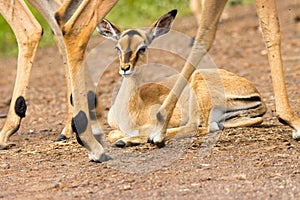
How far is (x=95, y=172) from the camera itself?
6.09 metres

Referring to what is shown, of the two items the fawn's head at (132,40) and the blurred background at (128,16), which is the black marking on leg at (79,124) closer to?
the fawn's head at (132,40)

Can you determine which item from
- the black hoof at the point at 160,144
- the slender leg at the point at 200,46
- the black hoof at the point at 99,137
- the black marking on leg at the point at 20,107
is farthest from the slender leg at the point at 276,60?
the black marking on leg at the point at 20,107

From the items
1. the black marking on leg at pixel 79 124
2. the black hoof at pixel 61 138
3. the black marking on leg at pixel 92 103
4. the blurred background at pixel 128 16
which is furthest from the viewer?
the blurred background at pixel 128 16

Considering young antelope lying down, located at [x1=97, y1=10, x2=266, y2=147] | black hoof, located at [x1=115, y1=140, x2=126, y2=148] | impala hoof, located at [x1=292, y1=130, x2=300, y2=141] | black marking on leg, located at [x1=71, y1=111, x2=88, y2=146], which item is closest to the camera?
black marking on leg, located at [x1=71, y1=111, x2=88, y2=146]

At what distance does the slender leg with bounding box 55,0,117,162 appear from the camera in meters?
6.29

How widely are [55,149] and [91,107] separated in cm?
91

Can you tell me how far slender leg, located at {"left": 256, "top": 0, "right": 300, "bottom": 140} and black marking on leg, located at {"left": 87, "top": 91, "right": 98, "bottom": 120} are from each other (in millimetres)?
1544

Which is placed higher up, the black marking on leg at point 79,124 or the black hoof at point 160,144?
the black marking on leg at point 79,124

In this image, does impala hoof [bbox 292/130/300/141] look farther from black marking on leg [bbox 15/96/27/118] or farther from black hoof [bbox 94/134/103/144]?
black marking on leg [bbox 15/96/27/118]

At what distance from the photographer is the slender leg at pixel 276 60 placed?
6.87m

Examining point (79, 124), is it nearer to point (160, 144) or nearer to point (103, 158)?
point (103, 158)

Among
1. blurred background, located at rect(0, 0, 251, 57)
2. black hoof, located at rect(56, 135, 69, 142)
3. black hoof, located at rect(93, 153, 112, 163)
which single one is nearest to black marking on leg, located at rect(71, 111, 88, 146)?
black hoof, located at rect(93, 153, 112, 163)

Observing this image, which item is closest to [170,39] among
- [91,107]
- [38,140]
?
[38,140]

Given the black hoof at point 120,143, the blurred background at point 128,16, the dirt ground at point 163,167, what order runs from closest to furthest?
the dirt ground at point 163,167 < the black hoof at point 120,143 < the blurred background at point 128,16
